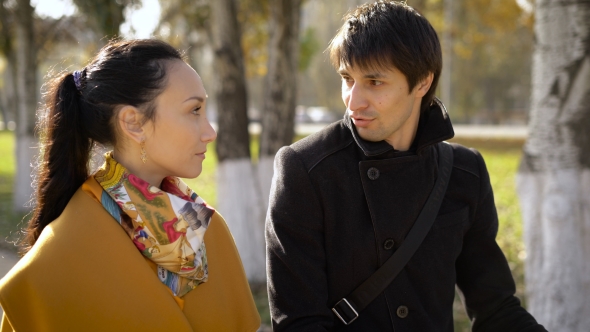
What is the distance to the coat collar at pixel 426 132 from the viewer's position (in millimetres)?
2393

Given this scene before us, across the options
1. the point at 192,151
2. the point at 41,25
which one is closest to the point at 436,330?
the point at 192,151

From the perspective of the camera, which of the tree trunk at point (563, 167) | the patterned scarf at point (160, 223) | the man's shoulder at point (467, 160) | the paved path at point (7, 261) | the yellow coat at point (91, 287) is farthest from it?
the paved path at point (7, 261)

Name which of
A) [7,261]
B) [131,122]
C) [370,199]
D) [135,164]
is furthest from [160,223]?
[7,261]

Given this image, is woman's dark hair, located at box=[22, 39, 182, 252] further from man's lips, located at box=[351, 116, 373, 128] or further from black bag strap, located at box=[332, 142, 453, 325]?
black bag strap, located at box=[332, 142, 453, 325]

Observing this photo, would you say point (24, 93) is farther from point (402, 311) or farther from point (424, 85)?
point (402, 311)

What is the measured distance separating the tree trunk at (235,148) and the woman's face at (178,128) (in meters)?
4.14

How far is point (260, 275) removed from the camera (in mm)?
6961

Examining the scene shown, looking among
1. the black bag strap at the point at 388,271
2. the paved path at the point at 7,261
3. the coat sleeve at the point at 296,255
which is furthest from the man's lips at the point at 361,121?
the paved path at the point at 7,261

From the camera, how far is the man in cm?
229

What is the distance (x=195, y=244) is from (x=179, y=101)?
0.49 meters

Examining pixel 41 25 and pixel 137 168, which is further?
pixel 41 25

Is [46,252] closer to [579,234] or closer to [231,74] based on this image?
[579,234]

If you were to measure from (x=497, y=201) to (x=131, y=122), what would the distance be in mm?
11428

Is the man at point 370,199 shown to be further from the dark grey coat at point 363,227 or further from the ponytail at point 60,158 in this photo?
the ponytail at point 60,158
